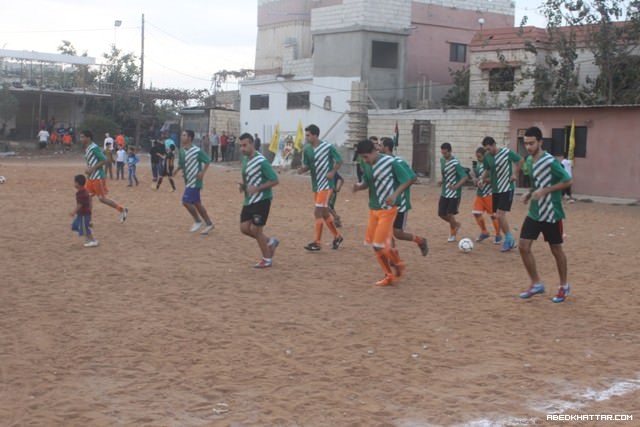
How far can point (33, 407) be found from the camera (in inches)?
217

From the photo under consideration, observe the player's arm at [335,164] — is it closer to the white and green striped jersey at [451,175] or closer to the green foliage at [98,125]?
the white and green striped jersey at [451,175]

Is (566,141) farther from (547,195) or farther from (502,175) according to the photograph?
(547,195)

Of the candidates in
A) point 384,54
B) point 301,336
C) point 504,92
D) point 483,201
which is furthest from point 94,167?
point 384,54

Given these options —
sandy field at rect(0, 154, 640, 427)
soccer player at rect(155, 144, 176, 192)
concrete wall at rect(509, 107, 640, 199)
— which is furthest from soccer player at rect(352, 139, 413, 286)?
concrete wall at rect(509, 107, 640, 199)

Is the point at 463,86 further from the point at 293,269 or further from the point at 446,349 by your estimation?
the point at 446,349

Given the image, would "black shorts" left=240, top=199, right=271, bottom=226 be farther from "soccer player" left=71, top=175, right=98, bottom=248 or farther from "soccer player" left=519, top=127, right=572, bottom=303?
"soccer player" left=519, top=127, right=572, bottom=303

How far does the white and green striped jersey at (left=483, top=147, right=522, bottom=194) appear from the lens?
12.8 m

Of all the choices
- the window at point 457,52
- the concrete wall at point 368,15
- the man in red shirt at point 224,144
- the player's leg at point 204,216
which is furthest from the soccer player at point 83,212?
the man in red shirt at point 224,144

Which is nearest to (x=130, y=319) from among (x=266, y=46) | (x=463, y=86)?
(x=463, y=86)

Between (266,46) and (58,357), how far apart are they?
46750 mm

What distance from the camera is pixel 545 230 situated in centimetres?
888

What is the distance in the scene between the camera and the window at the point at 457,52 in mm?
41938

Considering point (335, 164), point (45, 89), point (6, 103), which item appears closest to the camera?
point (335, 164)

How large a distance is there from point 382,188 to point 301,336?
2712mm
